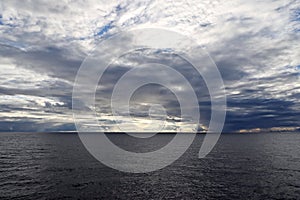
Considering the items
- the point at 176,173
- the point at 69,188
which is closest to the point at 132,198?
the point at 69,188

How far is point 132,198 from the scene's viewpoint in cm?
4556

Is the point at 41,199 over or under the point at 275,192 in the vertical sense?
over

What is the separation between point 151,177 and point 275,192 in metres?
32.7

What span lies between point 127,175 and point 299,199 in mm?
44305

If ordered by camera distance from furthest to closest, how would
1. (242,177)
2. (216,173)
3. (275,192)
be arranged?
(216,173) < (242,177) < (275,192)

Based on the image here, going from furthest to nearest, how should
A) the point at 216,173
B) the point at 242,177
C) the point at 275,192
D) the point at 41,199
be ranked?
the point at 216,173 → the point at 242,177 → the point at 275,192 → the point at 41,199

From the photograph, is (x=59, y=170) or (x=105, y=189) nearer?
(x=105, y=189)

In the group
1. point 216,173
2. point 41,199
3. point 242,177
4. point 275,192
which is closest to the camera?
point 41,199

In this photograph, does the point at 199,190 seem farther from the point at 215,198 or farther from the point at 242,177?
the point at 242,177

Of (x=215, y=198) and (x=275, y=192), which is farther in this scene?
(x=275, y=192)

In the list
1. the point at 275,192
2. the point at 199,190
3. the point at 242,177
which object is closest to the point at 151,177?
the point at 199,190

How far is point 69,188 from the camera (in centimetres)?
5106

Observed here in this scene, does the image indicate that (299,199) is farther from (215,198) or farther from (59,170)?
(59,170)

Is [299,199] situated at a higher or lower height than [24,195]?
lower
